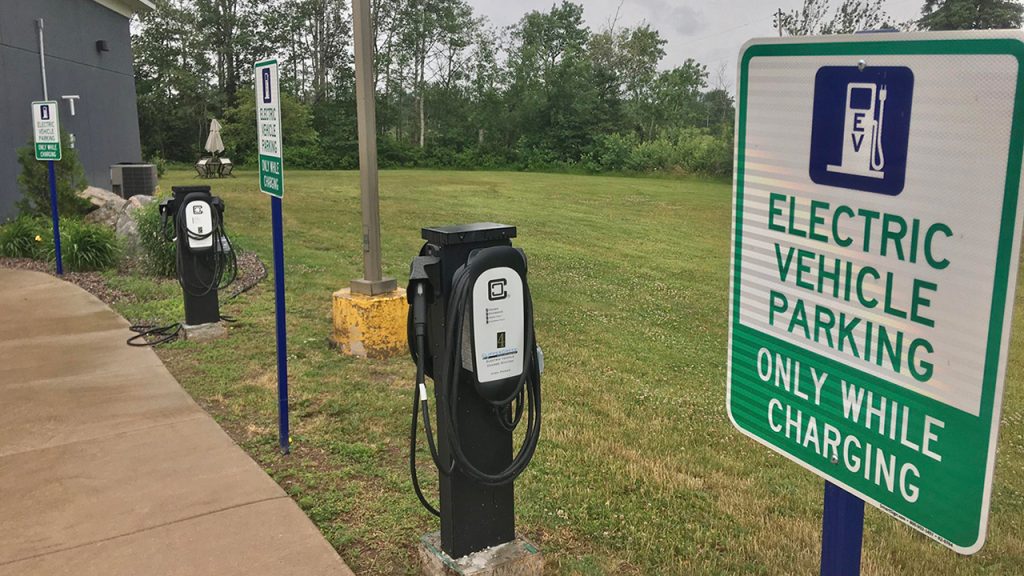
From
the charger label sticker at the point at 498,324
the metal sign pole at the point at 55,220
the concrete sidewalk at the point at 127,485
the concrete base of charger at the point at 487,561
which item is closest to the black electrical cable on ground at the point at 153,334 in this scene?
the concrete sidewalk at the point at 127,485

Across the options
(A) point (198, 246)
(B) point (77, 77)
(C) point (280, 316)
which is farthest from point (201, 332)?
(B) point (77, 77)

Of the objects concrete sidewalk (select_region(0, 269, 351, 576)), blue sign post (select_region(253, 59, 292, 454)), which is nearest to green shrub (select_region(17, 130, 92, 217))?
concrete sidewalk (select_region(0, 269, 351, 576))

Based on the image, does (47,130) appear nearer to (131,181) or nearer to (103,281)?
(103,281)

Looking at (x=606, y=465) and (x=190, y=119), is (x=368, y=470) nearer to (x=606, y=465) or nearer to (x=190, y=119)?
(x=606, y=465)

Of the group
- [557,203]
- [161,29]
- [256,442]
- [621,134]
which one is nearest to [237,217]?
[557,203]

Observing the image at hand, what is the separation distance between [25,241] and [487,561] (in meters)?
10.9

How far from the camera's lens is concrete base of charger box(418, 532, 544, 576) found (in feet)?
9.81

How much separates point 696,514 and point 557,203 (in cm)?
1707

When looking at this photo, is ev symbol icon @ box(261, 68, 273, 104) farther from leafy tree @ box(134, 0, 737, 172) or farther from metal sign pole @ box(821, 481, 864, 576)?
leafy tree @ box(134, 0, 737, 172)

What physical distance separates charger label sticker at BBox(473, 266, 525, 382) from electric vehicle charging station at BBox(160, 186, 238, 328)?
4454 mm

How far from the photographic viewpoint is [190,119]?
41.5m

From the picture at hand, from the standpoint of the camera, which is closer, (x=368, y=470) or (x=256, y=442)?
(x=368, y=470)

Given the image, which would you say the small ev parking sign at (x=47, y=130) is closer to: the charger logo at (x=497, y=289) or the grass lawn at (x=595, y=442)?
the grass lawn at (x=595, y=442)

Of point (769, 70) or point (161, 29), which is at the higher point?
point (161, 29)
